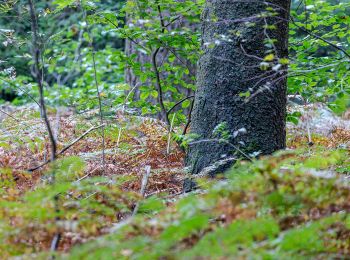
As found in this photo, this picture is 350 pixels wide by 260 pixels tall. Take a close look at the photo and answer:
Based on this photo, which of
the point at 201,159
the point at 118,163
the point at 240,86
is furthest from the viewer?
the point at 118,163

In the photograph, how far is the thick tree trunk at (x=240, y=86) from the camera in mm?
3814

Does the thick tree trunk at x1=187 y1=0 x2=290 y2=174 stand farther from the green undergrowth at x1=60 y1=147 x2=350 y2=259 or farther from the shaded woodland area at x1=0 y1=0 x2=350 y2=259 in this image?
the green undergrowth at x1=60 y1=147 x2=350 y2=259

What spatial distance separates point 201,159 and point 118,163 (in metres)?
0.77

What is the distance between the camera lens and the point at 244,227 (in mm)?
1919

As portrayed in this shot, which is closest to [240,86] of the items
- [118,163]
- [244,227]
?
[118,163]

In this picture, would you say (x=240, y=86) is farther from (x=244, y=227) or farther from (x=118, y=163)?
(x=244, y=227)

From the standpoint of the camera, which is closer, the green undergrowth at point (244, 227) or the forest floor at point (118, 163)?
the green undergrowth at point (244, 227)

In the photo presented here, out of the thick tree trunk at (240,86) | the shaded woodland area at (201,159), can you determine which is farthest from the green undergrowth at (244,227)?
the thick tree trunk at (240,86)

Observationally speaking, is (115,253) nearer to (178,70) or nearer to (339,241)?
(339,241)

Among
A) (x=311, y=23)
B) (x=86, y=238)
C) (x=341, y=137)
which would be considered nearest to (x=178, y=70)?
(x=311, y=23)

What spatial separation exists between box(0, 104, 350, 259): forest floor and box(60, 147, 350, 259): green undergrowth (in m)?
0.01

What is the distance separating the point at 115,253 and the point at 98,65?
11.5 meters

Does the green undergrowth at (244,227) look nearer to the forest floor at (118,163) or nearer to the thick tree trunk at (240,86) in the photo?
the forest floor at (118,163)

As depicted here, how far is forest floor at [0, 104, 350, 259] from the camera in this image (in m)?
2.26
